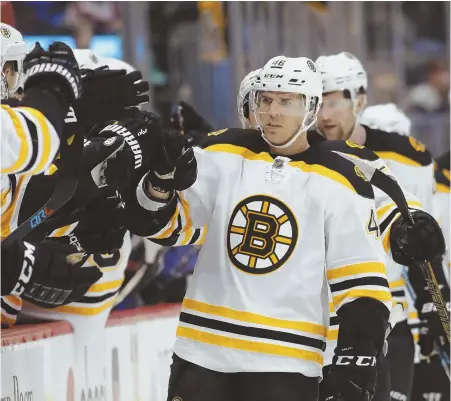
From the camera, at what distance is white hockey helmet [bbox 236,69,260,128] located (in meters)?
3.92

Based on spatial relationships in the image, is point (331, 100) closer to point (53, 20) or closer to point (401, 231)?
point (401, 231)

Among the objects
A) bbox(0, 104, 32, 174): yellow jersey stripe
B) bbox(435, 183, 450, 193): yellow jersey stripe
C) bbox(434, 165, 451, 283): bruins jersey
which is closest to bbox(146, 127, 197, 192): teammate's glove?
bbox(0, 104, 32, 174): yellow jersey stripe

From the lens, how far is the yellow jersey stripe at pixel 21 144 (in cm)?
306

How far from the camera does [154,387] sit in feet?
16.8

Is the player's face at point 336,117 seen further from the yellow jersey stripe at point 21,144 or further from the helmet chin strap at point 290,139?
the yellow jersey stripe at point 21,144

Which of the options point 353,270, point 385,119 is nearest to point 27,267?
point 353,270

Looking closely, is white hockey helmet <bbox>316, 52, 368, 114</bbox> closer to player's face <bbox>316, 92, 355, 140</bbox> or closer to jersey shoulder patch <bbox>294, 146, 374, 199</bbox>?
player's face <bbox>316, 92, 355, 140</bbox>

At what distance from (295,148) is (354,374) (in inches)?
26.8

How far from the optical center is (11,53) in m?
3.53

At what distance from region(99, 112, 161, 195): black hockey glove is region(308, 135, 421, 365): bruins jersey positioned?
20.0 inches

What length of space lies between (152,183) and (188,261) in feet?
9.19

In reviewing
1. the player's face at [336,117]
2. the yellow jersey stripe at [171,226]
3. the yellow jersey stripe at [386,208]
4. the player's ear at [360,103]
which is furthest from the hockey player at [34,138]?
the player's ear at [360,103]

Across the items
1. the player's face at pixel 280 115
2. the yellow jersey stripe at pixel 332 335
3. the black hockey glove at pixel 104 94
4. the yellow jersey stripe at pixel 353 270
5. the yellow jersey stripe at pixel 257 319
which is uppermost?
the black hockey glove at pixel 104 94

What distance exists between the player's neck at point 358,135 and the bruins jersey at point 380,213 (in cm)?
44
